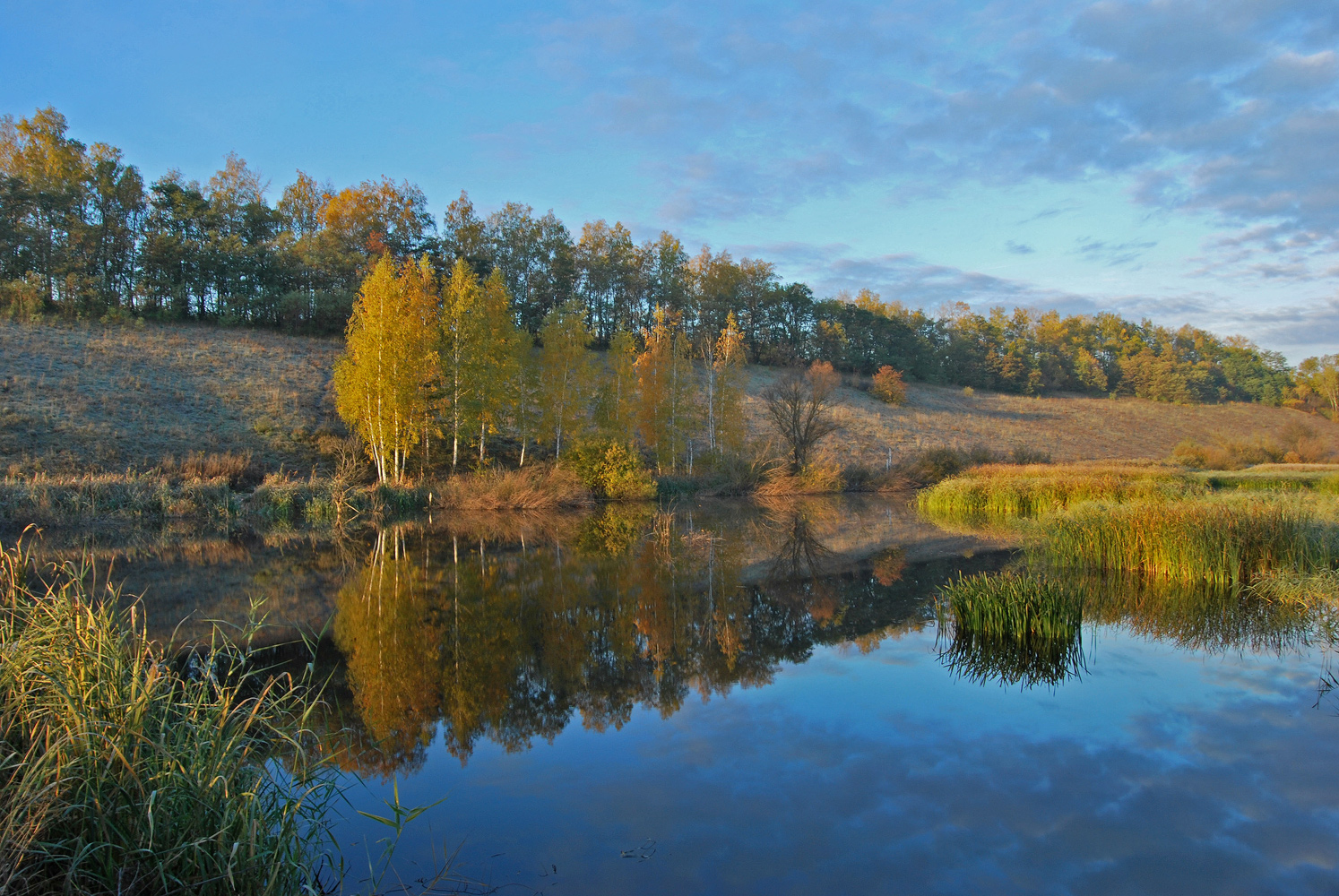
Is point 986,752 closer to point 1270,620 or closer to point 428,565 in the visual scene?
point 1270,620

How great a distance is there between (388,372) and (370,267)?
1997cm

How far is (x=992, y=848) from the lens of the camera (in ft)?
12.7

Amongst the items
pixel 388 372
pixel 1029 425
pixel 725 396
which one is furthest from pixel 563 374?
pixel 1029 425

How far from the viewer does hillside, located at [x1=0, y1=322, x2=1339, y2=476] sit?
23.0 m

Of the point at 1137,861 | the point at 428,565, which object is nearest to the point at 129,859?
the point at 1137,861

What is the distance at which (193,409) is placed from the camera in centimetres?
2741

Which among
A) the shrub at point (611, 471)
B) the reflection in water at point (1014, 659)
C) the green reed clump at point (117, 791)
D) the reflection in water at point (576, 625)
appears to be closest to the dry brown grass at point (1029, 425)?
the shrub at point (611, 471)

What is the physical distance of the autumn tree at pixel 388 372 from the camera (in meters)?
22.8

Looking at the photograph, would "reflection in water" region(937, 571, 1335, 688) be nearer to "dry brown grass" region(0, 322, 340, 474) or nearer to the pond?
the pond

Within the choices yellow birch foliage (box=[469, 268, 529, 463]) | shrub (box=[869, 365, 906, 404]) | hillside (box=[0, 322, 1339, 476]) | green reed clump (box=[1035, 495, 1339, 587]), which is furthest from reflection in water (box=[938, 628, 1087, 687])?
shrub (box=[869, 365, 906, 404])

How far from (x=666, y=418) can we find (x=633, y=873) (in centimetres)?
2598

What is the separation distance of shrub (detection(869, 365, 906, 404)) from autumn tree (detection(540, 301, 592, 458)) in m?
29.9

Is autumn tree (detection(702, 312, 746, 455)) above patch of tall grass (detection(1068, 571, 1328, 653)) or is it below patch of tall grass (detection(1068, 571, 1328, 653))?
above

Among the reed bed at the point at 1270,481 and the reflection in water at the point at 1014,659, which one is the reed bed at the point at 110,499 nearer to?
the reflection in water at the point at 1014,659
